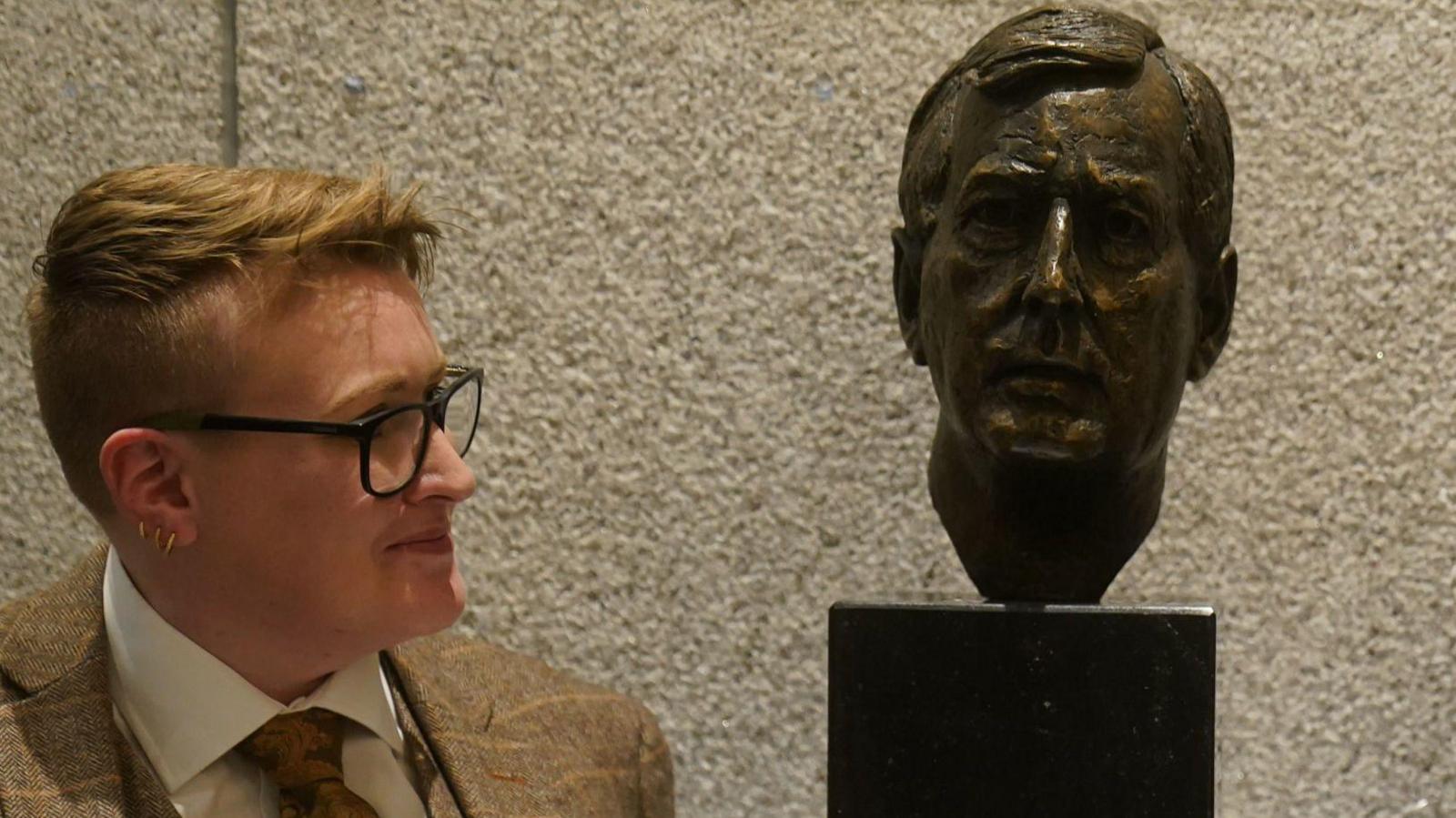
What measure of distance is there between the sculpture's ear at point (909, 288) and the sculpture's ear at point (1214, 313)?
27 centimetres

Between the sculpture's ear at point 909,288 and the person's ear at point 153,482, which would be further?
the sculpture's ear at point 909,288

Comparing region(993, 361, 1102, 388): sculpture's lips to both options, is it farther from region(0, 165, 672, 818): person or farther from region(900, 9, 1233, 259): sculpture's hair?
region(0, 165, 672, 818): person

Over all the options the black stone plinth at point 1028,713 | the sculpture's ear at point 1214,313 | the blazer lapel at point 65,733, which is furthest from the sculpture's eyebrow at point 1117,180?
the blazer lapel at point 65,733

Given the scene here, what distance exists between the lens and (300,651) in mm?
1569

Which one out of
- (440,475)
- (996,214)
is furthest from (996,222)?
(440,475)

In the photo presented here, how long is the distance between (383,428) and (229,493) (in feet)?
0.44

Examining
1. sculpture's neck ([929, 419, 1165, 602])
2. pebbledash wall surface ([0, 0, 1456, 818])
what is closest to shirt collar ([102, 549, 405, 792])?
sculpture's neck ([929, 419, 1165, 602])

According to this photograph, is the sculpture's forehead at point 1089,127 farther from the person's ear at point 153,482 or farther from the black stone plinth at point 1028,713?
the person's ear at point 153,482

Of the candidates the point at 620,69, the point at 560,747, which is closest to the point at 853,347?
the point at 620,69

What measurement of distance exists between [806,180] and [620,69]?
28cm

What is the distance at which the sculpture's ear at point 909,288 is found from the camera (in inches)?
75.4

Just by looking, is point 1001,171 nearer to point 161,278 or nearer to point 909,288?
point 909,288

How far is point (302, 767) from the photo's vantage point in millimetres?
1565

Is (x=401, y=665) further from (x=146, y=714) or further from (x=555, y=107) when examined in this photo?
(x=555, y=107)
